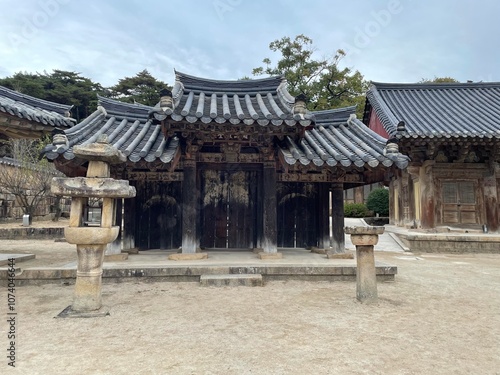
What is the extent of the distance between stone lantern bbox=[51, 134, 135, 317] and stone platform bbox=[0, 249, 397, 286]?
Answer: 179 centimetres

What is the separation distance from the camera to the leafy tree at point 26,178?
20.3 meters

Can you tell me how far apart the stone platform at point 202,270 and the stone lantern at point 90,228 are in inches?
70.6

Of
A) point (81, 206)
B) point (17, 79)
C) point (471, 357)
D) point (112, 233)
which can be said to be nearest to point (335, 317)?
point (471, 357)

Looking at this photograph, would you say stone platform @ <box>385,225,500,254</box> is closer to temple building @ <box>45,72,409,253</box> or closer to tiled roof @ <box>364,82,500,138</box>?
tiled roof @ <box>364,82,500,138</box>

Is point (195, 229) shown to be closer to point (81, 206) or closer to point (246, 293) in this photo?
point (246, 293)

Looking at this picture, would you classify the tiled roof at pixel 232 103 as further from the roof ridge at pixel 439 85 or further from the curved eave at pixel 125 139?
the roof ridge at pixel 439 85

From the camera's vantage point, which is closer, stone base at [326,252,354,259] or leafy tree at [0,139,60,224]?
stone base at [326,252,354,259]

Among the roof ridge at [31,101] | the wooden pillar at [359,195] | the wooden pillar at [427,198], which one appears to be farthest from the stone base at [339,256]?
the wooden pillar at [359,195]

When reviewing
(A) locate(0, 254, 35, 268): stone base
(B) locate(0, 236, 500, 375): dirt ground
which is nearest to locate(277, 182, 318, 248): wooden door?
(B) locate(0, 236, 500, 375): dirt ground

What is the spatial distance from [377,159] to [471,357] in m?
4.21

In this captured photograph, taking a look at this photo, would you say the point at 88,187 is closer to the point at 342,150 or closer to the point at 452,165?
the point at 342,150

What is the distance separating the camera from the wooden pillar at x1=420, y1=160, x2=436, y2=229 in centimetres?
1309

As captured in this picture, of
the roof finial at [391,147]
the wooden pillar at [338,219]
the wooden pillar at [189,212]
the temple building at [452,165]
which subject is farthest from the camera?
the temple building at [452,165]

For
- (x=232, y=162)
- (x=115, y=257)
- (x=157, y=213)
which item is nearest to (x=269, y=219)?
(x=232, y=162)
